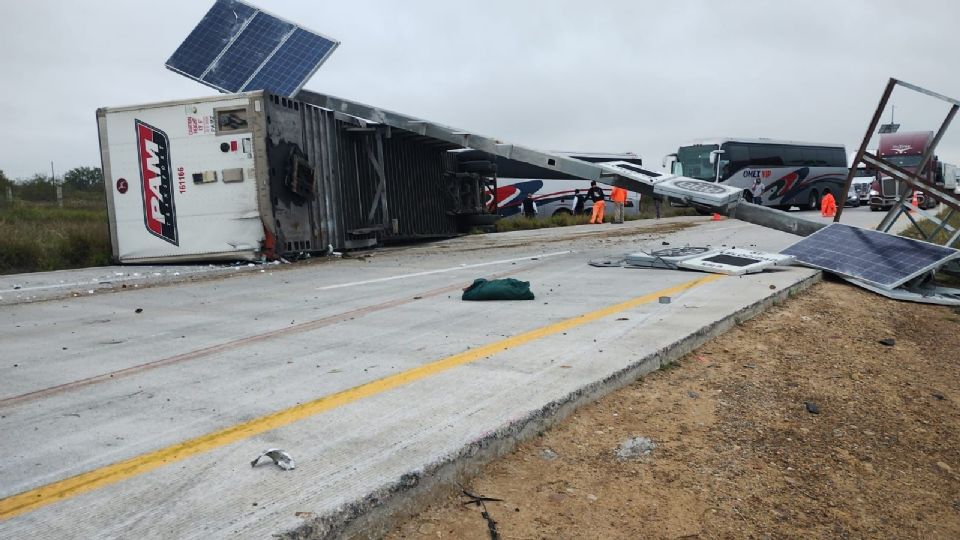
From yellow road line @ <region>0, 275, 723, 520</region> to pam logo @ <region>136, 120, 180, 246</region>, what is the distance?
27.8 ft

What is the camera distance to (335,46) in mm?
12961

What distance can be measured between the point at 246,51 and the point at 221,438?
11.8m

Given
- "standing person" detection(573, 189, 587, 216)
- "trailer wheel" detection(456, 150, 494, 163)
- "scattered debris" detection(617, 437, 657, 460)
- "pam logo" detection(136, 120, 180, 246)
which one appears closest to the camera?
"scattered debris" detection(617, 437, 657, 460)

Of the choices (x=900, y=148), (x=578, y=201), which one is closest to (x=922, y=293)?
(x=900, y=148)

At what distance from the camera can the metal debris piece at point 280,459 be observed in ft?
8.42

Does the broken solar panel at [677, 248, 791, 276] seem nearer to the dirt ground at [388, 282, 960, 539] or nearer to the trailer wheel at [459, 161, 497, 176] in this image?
the dirt ground at [388, 282, 960, 539]

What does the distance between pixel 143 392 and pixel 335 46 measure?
34.5 feet

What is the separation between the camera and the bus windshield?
3212cm

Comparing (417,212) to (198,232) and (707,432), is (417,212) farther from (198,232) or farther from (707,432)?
(707,432)

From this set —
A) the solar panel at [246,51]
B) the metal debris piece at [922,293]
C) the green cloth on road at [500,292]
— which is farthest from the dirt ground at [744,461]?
the solar panel at [246,51]

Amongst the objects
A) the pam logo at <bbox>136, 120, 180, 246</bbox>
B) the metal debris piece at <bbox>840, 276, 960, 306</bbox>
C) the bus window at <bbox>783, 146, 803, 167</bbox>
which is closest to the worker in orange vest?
the bus window at <bbox>783, 146, 803, 167</bbox>

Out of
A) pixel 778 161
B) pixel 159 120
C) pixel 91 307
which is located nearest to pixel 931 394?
pixel 91 307

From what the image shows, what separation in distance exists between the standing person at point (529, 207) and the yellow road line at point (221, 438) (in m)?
29.1

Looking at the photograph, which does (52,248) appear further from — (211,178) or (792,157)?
(792,157)
